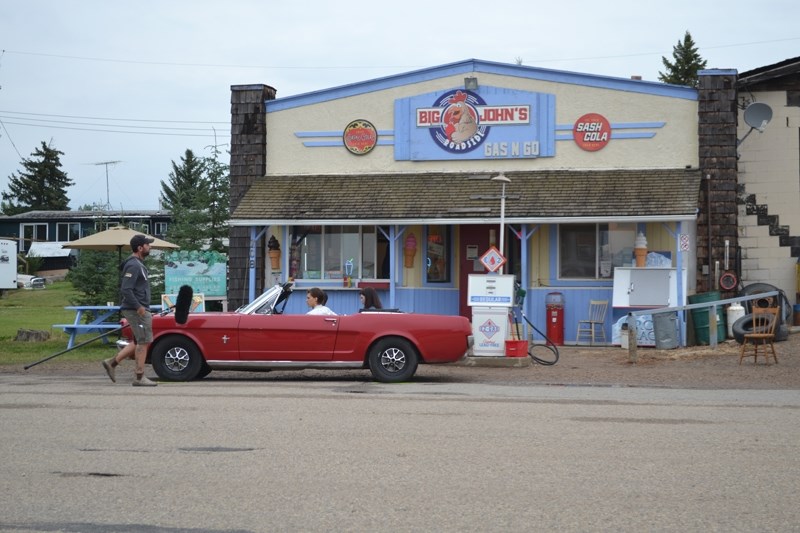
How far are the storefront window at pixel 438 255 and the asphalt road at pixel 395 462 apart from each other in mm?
10479

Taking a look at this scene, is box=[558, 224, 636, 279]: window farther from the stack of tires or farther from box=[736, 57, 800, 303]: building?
box=[736, 57, 800, 303]: building

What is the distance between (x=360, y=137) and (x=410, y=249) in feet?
9.38

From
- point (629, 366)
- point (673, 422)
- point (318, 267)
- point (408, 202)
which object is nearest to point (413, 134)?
point (408, 202)

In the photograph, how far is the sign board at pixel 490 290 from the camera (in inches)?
679

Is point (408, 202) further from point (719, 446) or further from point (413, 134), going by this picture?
point (719, 446)

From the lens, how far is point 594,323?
2106 cm

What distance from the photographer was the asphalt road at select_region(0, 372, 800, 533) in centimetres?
619

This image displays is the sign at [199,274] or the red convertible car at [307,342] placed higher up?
the sign at [199,274]

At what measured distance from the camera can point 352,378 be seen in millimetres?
15203

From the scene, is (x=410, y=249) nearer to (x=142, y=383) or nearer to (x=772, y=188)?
(x=772, y=188)

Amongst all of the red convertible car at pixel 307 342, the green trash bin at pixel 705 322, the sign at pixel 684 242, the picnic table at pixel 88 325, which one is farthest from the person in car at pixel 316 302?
the green trash bin at pixel 705 322

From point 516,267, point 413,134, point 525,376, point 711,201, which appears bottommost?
point 525,376

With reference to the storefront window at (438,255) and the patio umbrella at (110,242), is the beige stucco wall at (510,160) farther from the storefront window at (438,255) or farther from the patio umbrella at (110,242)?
the patio umbrella at (110,242)

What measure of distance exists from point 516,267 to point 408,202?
278 centimetres
